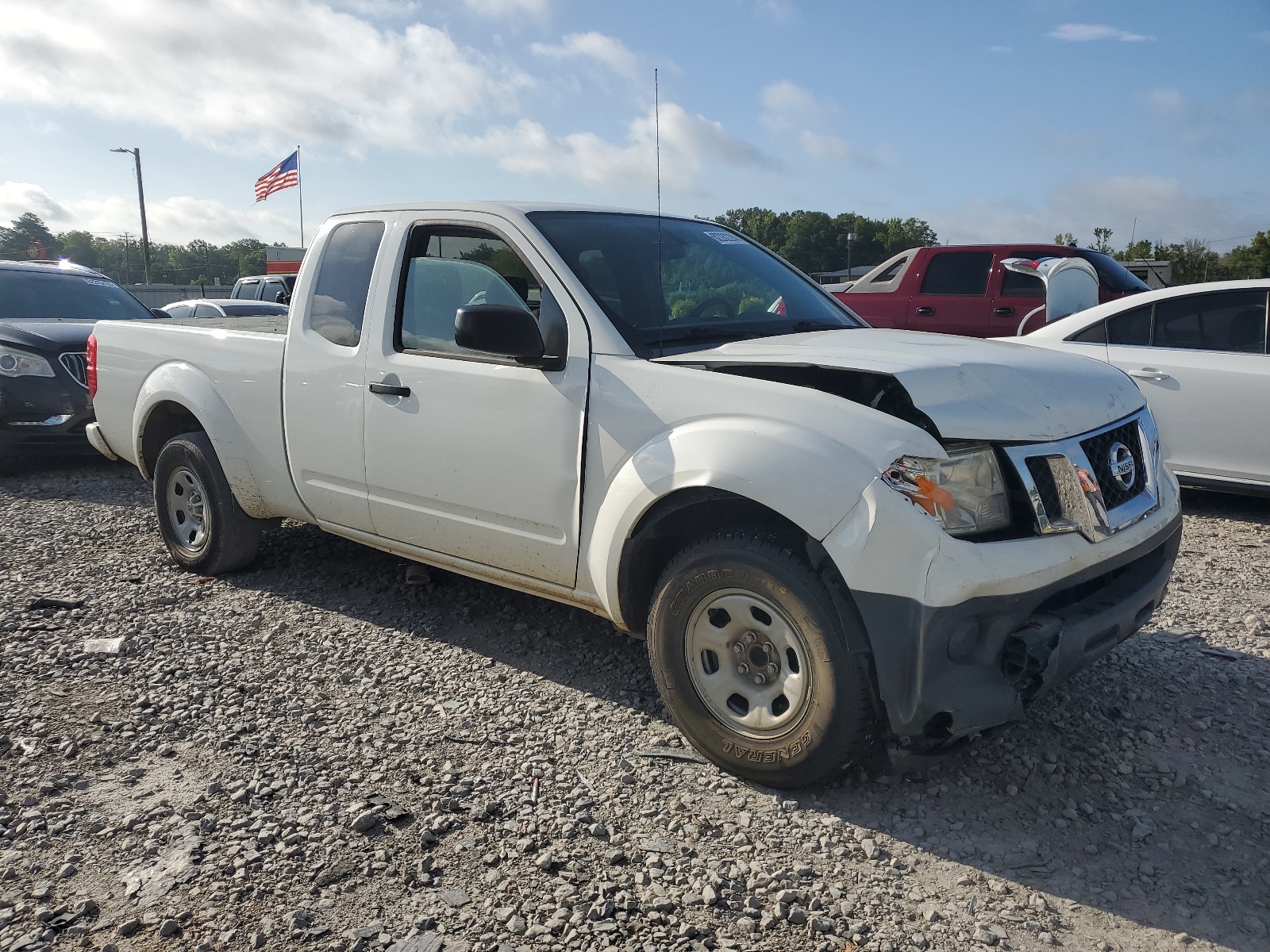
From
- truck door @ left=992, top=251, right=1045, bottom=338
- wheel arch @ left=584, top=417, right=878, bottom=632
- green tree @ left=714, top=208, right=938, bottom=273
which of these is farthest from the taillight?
green tree @ left=714, top=208, right=938, bottom=273

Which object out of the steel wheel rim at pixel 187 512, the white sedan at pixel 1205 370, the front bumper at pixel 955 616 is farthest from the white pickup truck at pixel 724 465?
the white sedan at pixel 1205 370

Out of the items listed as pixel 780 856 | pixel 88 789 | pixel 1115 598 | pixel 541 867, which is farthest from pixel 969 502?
pixel 88 789

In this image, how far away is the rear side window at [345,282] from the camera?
4.32 m

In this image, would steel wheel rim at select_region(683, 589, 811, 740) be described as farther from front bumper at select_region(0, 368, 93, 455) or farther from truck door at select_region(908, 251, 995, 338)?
truck door at select_region(908, 251, 995, 338)

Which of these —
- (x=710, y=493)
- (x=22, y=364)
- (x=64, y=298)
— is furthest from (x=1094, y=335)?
(x=64, y=298)

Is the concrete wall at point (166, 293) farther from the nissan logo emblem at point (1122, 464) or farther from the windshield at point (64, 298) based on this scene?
the nissan logo emblem at point (1122, 464)

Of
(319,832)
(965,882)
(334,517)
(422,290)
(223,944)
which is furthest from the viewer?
(334,517)

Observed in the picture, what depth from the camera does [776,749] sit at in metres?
3.04

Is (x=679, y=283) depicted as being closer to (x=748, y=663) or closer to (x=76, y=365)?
(x=748, y=663)

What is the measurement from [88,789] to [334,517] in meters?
1.65

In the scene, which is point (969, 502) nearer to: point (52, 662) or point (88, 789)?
point (88, 789)

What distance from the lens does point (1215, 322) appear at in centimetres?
638

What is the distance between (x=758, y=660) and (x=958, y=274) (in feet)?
28.7

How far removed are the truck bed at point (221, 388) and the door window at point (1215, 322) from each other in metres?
5.59
